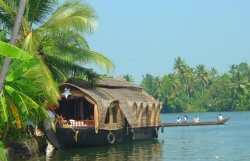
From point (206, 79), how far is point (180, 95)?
652cm

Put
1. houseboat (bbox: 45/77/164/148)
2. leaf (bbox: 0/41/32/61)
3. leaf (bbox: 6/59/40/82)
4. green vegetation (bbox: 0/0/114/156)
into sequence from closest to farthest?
leaf (bbox: 0/41/32/61)
leaf (bbox: 6/59/40/82)
green vegetation (bbox: 0/0/114/156)
houseboat (bbox: 45/77/164/148)

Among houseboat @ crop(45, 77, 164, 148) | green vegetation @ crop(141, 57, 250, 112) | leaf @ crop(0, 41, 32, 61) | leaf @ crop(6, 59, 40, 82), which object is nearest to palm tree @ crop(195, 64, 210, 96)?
green vegetation @ crop(141, 57, 250, 112)

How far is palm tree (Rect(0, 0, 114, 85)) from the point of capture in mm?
15844

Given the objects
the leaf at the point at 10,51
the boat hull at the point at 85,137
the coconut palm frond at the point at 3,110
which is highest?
the leaf at the point at 10,51

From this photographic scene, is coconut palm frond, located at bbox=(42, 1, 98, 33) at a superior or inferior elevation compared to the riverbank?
superior

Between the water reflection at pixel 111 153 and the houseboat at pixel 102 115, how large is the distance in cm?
38

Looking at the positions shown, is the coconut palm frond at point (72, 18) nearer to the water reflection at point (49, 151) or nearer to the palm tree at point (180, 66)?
the water reflection at point (49, 151)

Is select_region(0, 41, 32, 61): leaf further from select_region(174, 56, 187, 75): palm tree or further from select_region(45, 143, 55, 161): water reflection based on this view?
select_region(174, 56, 187, 75): palm tree

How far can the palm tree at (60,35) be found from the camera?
624 inches

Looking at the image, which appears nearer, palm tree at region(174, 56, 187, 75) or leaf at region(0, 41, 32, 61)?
leaf at region(0, 41, 32, 61)

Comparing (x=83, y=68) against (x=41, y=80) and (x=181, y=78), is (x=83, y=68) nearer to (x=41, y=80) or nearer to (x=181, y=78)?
(x=41, y=80)

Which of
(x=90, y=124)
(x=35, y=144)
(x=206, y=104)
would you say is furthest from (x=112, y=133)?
(x=206, y=104)

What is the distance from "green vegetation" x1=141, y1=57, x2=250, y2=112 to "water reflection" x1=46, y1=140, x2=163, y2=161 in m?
47.0

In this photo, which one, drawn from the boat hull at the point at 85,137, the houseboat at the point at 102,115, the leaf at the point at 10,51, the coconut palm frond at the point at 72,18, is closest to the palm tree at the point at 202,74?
the houseboat at the point at 102,115
